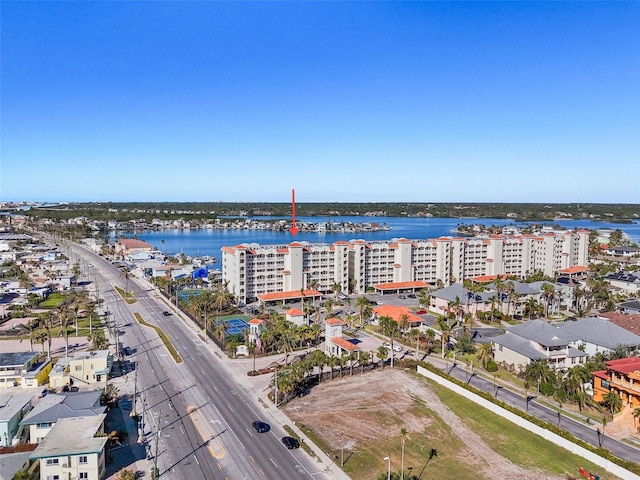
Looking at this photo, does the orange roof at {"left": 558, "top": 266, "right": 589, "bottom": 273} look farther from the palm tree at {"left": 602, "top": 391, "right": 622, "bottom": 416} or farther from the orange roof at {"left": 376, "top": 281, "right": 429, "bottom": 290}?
the palm tree at {"left": 602, "top": 391, "right": 622, "bottom": 416}

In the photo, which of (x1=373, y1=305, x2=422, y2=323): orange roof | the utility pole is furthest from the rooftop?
(x1=373, y1=305, x2=422, y2=323): orange roof

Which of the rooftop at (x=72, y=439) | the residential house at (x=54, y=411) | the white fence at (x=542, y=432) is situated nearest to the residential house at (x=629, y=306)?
the white fence at (x=542, y=432)

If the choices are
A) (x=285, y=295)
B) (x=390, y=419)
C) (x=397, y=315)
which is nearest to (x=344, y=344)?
(x=397, y=315)

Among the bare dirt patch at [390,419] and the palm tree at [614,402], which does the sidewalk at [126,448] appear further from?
the palm tree at [614,402]

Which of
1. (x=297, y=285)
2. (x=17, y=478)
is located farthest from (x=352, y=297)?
(x=17, y=478)

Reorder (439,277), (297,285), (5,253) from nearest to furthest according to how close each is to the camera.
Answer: (297,285), (439,277), (5,253)

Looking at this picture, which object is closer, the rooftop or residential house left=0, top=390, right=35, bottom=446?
the rooftop

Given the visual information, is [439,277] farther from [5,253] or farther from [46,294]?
[5,253]
